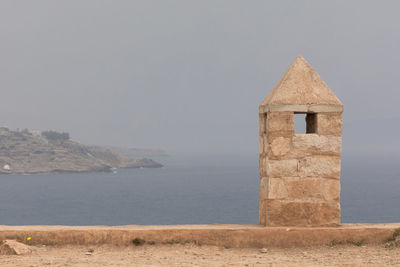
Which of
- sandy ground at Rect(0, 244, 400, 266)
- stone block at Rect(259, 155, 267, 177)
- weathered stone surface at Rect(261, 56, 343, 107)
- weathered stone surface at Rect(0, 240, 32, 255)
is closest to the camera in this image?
sandy ground at Rect(0, 244, 400, 266)

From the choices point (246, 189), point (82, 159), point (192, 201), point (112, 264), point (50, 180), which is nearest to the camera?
point (112, 264)

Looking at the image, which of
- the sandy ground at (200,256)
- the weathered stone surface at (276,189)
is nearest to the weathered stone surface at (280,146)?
the weathered stone surface at (276,189)

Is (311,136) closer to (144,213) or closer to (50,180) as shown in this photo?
(144,213)

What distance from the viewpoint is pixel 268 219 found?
7.26m

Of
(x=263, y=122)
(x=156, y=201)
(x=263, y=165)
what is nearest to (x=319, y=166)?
A: (x=263, y=165)

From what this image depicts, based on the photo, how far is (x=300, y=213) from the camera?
7328 mm

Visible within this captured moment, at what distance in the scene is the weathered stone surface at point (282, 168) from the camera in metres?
7.25

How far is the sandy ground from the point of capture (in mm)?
5797

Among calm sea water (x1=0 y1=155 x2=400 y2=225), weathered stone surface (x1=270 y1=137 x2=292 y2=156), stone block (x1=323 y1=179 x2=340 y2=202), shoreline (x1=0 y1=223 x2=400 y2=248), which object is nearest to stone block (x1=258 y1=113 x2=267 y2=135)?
weathered stone surface (x1=270 y1=137 x2=292 y2=156)

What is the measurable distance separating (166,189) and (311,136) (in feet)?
286

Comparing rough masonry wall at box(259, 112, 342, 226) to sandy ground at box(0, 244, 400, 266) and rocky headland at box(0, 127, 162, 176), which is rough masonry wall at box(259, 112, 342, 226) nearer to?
sandy ground at box(0, 244, 400, 266)

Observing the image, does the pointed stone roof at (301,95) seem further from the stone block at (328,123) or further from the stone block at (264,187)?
the stone block at (264,187)

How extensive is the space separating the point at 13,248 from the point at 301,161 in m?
4.22

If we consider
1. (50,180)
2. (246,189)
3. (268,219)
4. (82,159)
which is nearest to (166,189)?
(246,189)
